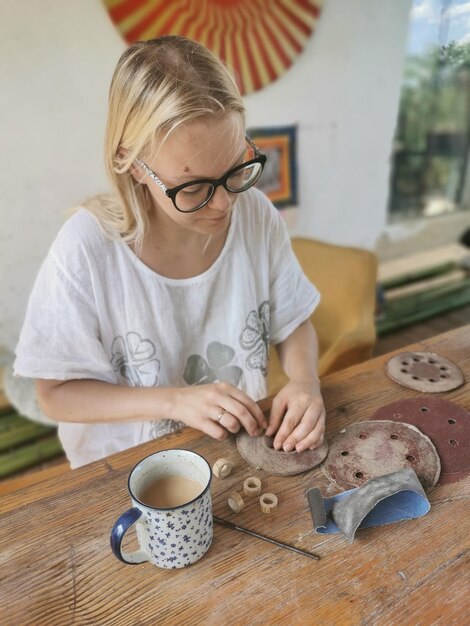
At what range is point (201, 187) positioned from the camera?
0.94 meters

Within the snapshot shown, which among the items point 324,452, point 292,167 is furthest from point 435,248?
point 324,452

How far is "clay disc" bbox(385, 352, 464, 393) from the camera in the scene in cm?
105

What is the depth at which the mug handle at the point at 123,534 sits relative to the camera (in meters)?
0.61

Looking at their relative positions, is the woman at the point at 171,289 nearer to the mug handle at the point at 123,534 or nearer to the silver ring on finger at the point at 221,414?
the silver ring on finger at the point at 221,414

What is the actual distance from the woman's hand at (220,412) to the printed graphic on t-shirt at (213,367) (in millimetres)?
264

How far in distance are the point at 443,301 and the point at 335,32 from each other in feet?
6.13

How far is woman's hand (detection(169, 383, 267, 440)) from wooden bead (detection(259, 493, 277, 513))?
0.47 ft

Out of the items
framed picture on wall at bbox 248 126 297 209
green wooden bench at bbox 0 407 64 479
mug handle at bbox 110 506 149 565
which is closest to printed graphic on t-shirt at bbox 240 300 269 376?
mug handle at bbox 110 506 149 565

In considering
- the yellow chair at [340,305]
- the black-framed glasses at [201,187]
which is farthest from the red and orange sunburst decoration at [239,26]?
the black-framed glasses at [201,187]

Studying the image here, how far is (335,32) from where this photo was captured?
8.43ft

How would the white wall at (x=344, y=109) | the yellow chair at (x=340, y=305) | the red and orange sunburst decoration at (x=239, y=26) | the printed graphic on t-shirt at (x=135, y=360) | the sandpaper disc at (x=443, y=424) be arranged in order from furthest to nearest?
the white wall at (x=344, y=109) → the red and orange sunburst decoration at (x=239, y=26) → the yellow chair at (x=340, y=305) → the printed graphic on t-shirt at (x=135, y=360) → the sandpaper disc at (x=443, y=424)

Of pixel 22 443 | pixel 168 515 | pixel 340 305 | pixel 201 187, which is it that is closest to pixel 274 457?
pixel 168 515

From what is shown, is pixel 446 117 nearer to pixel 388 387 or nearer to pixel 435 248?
pixel 435 248

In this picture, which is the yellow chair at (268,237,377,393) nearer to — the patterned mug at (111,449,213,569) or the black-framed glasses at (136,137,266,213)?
the black-framed glasses at (136,137,266,213)
